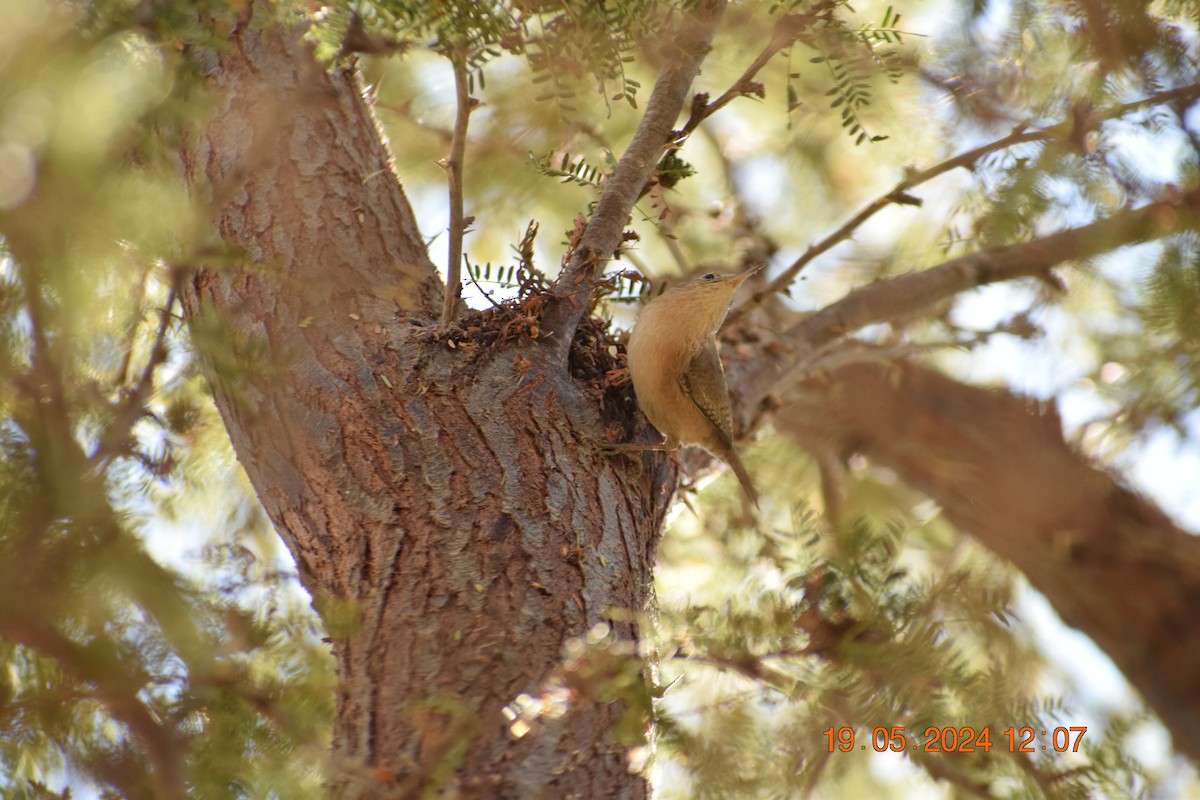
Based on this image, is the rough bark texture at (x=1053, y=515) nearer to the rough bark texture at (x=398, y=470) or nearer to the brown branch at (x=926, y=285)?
the brown branch at (x=926, y=285)

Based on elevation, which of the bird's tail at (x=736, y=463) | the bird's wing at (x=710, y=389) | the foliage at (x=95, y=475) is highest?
the bird's wing at (x=710, y=389)

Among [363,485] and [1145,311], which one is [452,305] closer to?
[363,485]

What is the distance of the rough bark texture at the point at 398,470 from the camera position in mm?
1903

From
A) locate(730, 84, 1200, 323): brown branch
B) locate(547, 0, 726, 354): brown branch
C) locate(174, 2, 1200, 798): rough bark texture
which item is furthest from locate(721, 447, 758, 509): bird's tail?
locate(547, 0, 726, 354): brown branch

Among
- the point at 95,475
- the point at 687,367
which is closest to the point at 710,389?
the point at 687,367

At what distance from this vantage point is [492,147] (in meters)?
4.17

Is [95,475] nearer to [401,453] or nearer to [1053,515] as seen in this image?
[401,453]

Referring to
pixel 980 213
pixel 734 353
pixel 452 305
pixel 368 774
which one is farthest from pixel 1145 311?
pixel 368 774

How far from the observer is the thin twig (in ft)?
7.81

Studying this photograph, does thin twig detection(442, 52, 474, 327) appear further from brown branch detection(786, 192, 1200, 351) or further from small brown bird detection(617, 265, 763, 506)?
brown branch detection(786, 192, 1200, 351)

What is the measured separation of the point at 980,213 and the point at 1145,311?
0.62 meters

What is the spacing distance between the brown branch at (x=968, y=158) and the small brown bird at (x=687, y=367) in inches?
5.1

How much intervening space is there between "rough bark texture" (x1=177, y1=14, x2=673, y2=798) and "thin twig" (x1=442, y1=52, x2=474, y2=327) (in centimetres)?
12

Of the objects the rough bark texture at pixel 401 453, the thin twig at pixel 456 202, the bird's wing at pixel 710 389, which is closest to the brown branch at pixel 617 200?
the rough bark texture at pixel 401 453
